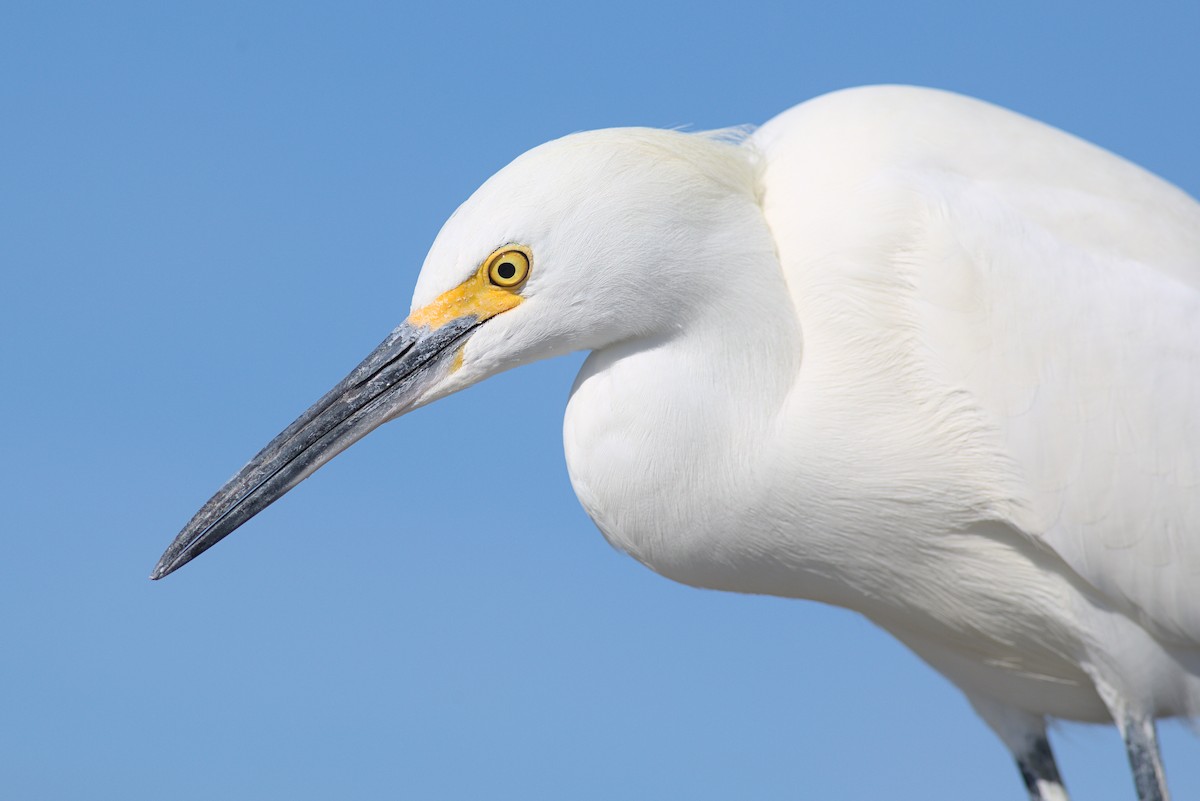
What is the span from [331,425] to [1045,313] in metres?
1.92

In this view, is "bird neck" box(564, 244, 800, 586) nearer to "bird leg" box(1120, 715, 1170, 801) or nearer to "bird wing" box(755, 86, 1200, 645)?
"bird wing" box(755, 86, 1200, 645)

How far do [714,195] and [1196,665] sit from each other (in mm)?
1922

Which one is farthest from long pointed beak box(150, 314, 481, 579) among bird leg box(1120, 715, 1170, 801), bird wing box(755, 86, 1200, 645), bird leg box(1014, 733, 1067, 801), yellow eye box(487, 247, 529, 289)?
bird leg box(1014, 733, 1067, 801)

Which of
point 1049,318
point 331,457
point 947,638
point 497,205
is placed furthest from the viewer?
point 947,638

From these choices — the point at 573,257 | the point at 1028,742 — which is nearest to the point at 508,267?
the point at 573,257

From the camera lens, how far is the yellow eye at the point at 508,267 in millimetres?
3486

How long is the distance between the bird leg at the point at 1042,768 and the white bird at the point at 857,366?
0.78 metres

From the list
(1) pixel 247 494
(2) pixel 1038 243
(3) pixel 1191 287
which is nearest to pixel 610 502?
(1) pixel 247 494

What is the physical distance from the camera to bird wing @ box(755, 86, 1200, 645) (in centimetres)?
364

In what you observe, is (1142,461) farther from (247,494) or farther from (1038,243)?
(247,494)

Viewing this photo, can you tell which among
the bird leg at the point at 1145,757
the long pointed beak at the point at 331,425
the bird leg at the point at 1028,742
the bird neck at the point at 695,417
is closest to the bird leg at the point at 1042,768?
the bird leg at the point at 1028,742

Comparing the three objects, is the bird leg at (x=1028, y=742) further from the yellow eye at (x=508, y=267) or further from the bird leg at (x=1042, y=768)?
the yellow eye at (x=508, y=267)

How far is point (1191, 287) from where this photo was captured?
3773 mm

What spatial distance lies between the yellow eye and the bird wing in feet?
2.37
